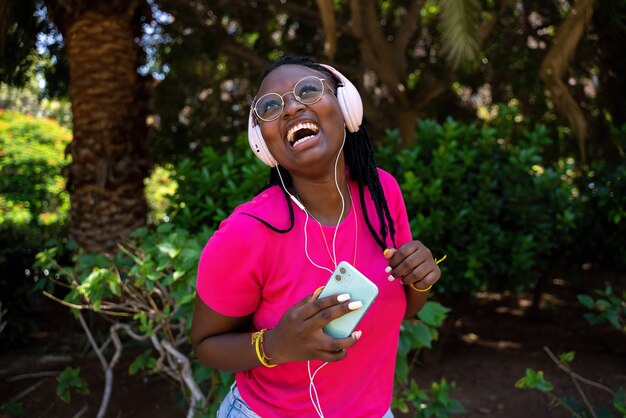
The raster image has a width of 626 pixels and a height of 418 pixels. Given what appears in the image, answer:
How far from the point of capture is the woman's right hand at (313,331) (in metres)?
1.47

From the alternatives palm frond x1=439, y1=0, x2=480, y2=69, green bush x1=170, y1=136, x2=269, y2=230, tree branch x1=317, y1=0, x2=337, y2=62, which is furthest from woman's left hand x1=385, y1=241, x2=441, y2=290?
tree branch x1=317, y1=0, x2=337, y2=62

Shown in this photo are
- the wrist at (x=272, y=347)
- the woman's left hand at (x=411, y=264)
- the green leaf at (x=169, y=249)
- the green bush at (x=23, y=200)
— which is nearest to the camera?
the wrist at (x=272, y=347)

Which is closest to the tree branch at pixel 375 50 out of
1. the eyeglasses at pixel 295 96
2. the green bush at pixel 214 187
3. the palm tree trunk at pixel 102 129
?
the palm tree trunk at pixel 102 129

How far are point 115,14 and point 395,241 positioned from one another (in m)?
4.15

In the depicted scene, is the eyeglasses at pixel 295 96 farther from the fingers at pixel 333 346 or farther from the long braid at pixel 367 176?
the fingers at pixel 333 346

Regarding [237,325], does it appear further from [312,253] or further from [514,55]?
[514,55]

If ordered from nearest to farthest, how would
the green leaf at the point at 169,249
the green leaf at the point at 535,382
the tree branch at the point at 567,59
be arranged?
1. the green leaf at the point at 169,249
2. the green leaf at the point at 535,382
3. the tree branch at the point at 567,59

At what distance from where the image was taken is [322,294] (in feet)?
4.95

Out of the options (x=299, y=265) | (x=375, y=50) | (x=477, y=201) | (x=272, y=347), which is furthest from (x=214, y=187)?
(x=375, y=50)

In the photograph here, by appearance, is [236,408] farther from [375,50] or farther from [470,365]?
[375,50]

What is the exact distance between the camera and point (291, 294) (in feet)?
5.58

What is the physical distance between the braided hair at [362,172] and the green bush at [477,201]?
86.0 inches

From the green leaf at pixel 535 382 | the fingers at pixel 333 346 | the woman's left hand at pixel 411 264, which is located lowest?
the green leaf at pixel 535 382

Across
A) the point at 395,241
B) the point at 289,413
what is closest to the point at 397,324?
the point at 395,241
